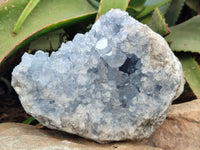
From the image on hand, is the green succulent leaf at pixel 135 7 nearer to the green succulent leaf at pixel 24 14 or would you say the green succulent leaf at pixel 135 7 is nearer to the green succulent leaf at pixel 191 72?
the green succulent leaf at pixel 191 72

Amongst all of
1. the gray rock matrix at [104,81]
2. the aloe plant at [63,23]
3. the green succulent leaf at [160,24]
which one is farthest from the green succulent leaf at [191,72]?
the gray rock matrix at [104,81]

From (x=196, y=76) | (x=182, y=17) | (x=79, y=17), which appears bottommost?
(x=182, y=17)

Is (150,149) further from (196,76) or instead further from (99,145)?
(196,76)

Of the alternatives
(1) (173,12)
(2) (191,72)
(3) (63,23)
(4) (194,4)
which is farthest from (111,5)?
(4) (194,4)

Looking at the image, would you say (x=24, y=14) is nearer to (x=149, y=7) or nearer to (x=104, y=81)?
(x=104, y=81)

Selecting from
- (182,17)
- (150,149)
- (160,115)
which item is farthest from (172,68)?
(182,17)
